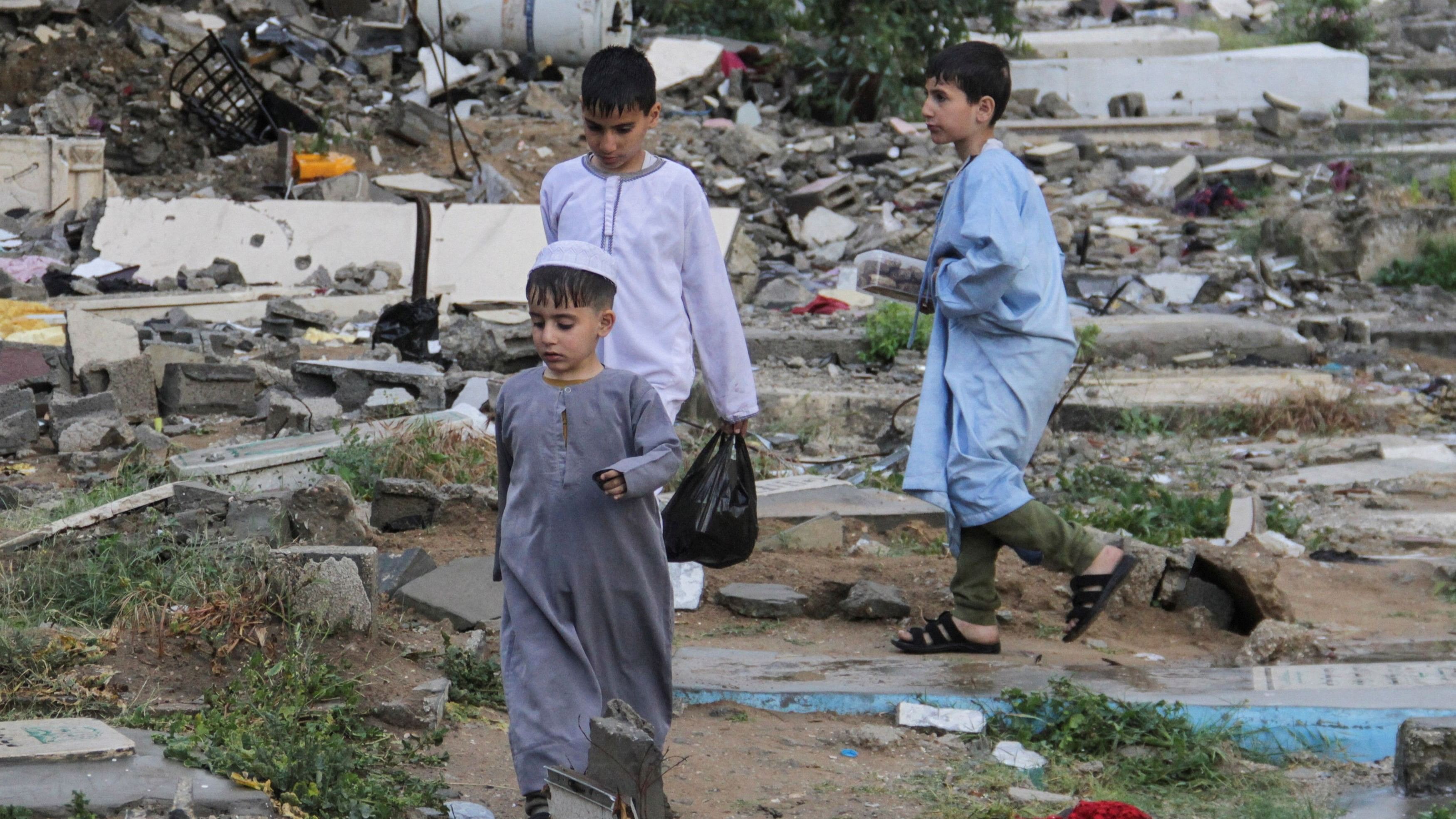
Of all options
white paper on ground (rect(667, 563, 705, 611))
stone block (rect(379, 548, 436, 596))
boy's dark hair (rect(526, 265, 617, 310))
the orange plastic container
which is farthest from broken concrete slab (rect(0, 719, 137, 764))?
the orange plastic container

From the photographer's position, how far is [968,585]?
156 inches

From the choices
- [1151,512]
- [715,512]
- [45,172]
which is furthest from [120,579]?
[45,172]

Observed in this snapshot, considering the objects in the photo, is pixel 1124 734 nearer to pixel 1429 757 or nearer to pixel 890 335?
pixel 1429 757

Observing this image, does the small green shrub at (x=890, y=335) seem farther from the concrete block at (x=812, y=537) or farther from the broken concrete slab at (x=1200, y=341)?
the concrete block at (x=812, y=537)

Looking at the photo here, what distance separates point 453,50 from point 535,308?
13.5 m

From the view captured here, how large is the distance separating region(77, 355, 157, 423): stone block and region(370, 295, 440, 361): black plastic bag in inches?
49.7

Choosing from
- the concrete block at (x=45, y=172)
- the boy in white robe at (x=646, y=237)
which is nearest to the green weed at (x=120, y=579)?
the boy in white robe at (x=646, y=237)

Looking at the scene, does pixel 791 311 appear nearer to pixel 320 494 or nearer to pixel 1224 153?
pixel 320 494

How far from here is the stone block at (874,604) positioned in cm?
446

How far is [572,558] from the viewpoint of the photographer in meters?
2.76

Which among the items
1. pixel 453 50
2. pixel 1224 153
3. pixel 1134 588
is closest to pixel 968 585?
pixel 1134 588

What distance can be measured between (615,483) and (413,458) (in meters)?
3.11

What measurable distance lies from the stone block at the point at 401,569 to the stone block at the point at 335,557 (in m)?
0.56

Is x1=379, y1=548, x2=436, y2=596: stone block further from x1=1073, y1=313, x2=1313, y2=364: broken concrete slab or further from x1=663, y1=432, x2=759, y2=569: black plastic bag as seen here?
x1=1073, y1=313, x2=1313, y2=364: broken concrete slab
